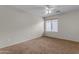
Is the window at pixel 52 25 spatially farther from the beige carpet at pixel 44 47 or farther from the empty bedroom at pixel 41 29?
the beige carpet at pixel 44 47

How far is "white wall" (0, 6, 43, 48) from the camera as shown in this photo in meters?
1.18

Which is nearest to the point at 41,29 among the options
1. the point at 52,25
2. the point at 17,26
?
the point at 52,25

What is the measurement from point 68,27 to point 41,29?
391 millimetres

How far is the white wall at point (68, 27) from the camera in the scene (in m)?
1.21

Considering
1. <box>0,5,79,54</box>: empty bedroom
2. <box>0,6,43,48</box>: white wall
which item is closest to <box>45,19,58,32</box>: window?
<box>0,5,79,54</box>: empty bedroom

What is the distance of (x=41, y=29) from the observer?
1.29 metres

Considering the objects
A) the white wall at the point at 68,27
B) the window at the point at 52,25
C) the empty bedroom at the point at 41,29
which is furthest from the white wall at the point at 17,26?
the white wall at the point at 68,27

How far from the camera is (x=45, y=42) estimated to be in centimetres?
126

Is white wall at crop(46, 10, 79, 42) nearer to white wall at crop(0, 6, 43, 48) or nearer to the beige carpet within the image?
the beige carpet
